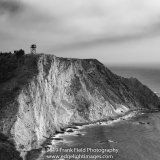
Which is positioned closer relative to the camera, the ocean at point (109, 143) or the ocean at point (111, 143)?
the ocean at point (109, 143)

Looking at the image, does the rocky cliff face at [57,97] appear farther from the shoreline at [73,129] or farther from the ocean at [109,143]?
the ocean at [109,143]

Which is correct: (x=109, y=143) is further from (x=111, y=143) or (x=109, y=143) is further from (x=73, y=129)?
(x=73, y=129)

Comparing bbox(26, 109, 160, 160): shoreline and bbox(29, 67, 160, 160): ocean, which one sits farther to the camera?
bbox(26, 109, 160, 160): shoreline

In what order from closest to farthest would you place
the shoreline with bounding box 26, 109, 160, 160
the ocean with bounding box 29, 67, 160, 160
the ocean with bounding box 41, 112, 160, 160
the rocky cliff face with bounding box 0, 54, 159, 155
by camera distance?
the ocean with bounding box 29, 67, 160, 160, the ocean with bounding box 41, 112, 160, 160, the shoreline with bounding box 26, 109, 160, 160, the rocky cliff face with bounding box 0, 54, 159, 155

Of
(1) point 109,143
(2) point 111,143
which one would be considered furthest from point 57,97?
(2) point 111,143

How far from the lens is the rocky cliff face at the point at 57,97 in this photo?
149ft

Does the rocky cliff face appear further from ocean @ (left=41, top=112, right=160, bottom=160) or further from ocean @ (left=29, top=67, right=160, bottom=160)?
ocean @ (left=41, top=112, right=160, bottom=160)

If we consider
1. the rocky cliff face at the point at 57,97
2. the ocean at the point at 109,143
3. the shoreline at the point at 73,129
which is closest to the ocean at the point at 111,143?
the ocean at the point at 109,143

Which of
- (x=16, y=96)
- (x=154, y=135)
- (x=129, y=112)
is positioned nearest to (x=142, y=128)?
(x=154, y=135)

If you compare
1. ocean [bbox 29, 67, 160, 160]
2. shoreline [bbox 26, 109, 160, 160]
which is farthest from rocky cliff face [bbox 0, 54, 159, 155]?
ocean [bbox 29, 67, 160, 160]

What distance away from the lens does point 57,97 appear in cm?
6469

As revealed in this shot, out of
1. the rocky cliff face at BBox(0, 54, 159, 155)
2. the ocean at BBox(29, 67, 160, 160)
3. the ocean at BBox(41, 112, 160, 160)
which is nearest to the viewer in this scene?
the ocean at BBox(29, 67, 160, 160)

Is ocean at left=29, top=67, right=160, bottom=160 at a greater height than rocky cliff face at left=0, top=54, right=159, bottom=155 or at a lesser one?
lesser

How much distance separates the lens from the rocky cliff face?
149 feet
